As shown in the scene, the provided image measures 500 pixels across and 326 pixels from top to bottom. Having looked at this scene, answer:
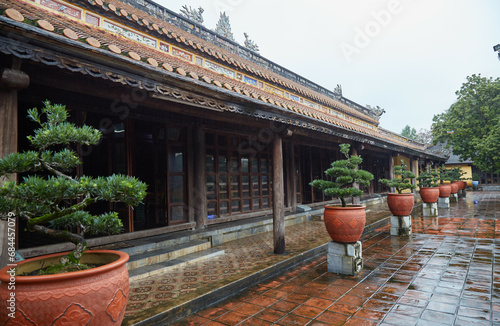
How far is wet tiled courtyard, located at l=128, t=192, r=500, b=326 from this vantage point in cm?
291

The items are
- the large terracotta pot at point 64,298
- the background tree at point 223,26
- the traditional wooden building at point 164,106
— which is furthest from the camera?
the background tree at point 223,26

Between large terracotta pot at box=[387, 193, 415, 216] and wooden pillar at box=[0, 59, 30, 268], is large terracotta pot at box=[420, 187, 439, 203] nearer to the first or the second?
large terracotta pot at box=[387, 193, 415, 216]

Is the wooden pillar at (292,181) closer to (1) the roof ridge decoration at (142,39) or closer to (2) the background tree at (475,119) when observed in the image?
(1) the roof ridge decoration at (142,39)

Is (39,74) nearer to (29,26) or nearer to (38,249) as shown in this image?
(29,26)

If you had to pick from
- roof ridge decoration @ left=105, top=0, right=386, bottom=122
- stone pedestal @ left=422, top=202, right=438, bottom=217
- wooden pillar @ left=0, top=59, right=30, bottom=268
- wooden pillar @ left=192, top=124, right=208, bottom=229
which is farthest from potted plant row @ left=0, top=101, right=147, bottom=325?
stone pedestal @ left=422, top=202, right=438, bottom=217

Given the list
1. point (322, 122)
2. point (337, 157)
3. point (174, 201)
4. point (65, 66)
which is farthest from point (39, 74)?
point (337, 157)

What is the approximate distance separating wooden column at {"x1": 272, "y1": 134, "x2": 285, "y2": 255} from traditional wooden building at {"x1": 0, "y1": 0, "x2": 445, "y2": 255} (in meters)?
0.03

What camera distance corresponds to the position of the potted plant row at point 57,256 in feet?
5.61

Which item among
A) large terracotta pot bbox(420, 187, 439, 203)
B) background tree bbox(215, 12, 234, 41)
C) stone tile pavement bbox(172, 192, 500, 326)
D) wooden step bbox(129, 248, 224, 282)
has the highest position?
background tree bbox(215, 12, 234, 41)

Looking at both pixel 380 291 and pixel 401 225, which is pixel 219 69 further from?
pixel 401 225

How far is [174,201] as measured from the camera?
5.76m

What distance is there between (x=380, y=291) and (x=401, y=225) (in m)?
3.79

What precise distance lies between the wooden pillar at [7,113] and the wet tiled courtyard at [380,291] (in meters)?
1.37

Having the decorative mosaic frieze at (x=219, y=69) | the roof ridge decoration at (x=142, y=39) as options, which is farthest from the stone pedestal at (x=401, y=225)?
the decorative mosaic frieze at (x=219, y=69)
